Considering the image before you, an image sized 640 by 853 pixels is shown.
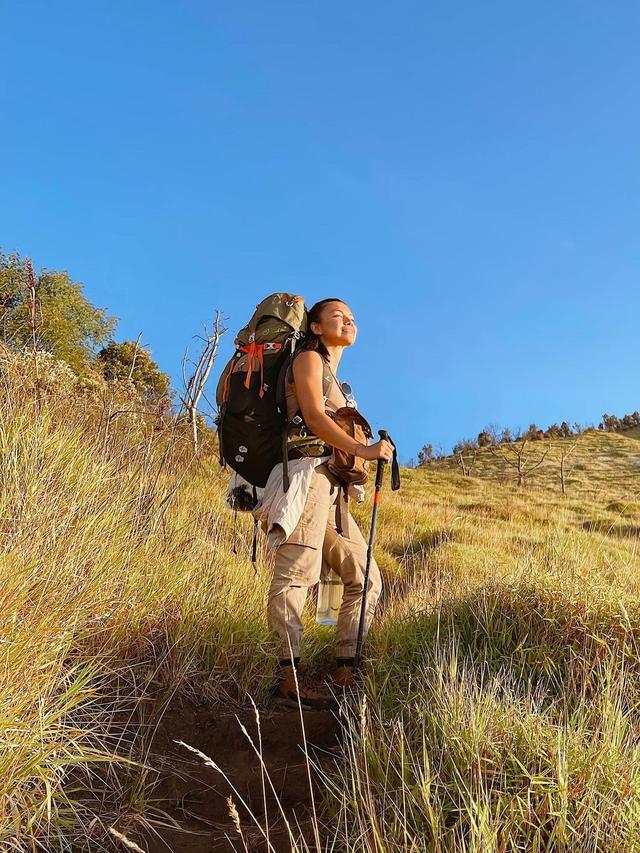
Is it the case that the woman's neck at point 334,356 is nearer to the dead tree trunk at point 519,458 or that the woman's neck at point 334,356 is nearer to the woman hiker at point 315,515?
the woman hiker at point 315,515

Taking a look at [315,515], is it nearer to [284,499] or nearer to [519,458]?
[284,499]

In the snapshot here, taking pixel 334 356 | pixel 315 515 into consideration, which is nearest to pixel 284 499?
pixel 315 515

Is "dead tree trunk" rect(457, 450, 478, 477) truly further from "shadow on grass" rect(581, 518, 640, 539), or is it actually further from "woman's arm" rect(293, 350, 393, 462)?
"woman's arm" rect(293, 350, 393, 462)

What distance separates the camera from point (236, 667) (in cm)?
381

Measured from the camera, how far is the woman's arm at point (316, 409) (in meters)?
3.38

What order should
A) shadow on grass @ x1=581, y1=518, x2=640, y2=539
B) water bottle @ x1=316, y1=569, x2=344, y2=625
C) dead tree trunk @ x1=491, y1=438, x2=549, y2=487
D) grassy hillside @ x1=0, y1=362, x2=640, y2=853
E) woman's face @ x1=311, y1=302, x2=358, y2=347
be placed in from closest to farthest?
grassy hillside @ x1=0, y1=362, x2=640, y2=853 < woman's face @ x1=311, y1=302, x2=358, y2=347 < water bottle @ x1=316, y1=569, x2=344, y2=625 < shadow on grass @ x1=581, y1=518, x2=640, y2=539 < dead tree trunk @ x1=491, y1=438, x2=549, y2=487

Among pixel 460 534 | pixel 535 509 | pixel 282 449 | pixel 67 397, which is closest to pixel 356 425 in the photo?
pixel 282 449

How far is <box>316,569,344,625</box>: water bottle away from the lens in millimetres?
4141

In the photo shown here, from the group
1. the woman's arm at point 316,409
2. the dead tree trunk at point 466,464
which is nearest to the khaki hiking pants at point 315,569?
the woman's arm at point 316,409

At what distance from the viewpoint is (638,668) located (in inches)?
144

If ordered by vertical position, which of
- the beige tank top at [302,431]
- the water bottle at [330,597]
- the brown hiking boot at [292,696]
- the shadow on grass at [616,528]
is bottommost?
the brown hiking boot at [292,696]

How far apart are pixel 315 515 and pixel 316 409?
2.12ft

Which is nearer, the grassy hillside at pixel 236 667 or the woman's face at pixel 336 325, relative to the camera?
the grassy hillside at pixel 236 667

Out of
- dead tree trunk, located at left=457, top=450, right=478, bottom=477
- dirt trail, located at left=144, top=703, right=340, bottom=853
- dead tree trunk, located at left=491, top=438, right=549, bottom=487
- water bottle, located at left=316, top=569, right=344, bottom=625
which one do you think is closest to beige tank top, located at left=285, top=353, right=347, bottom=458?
water bottle, located at left=316, top=569, right=344, bottom=625
